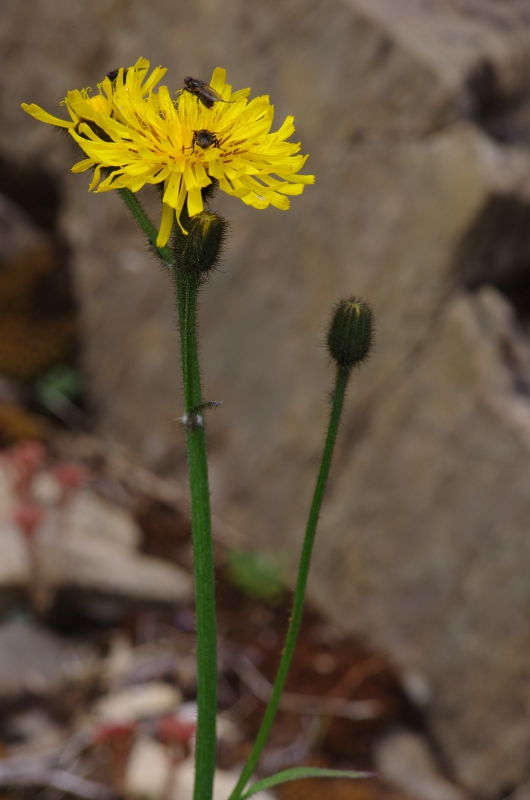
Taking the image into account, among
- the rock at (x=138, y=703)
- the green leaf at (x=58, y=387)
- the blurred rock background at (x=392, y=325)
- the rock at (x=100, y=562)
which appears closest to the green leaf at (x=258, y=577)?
the blurred rock background at (x=392, y=325)

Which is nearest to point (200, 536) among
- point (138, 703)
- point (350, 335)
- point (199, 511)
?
point (199, 511)

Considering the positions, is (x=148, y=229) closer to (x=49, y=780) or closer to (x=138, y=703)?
(x=49, y=780)

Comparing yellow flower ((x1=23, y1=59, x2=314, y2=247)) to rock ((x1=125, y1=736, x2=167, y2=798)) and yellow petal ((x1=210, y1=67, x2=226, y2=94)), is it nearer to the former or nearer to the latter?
yellow petal ((x1=210, y1=67, x2=226, y2=94))

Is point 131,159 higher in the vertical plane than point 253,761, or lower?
higher

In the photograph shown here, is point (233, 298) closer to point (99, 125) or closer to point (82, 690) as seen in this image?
point (82, 690)

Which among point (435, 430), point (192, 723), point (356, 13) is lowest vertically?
point (192, 723)

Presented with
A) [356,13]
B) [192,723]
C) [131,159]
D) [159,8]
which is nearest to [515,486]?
[192,723]

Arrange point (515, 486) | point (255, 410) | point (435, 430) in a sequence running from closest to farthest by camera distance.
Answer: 1. point (515, 486)
2. point (435, 430)
3. point (255, 410)
